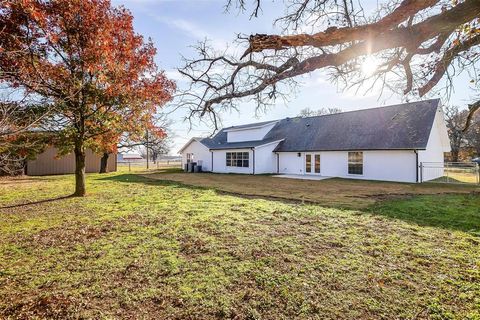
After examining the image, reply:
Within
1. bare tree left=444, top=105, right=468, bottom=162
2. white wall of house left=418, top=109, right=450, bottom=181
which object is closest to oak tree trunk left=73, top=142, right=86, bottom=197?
white wall of house left=418, top=109, right=450, bottom=181

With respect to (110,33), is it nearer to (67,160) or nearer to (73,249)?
(73,249)

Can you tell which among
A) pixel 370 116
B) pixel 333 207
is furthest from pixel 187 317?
pixel 370 116

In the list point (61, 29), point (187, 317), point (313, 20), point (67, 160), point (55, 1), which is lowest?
point (187, 317)

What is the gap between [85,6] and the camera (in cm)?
877

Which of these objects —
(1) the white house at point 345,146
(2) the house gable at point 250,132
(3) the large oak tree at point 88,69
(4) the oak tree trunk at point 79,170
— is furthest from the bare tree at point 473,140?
(4) the oak tree trunk at point 79,170

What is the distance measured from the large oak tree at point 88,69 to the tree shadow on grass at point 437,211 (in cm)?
943

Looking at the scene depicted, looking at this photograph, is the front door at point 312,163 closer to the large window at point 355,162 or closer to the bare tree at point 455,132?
the large window at point 355,162

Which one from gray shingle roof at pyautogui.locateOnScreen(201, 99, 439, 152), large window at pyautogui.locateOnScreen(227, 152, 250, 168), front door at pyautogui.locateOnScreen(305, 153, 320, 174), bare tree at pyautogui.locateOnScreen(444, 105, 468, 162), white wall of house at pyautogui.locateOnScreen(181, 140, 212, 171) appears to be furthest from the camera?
bare tree at pyautogui.locateOnScreen(444, 105, 468, 162)

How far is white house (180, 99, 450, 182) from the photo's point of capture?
53.5ft

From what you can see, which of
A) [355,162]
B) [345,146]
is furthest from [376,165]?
[345,146]

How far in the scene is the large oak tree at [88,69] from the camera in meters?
7.91

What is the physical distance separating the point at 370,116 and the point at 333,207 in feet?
49.0

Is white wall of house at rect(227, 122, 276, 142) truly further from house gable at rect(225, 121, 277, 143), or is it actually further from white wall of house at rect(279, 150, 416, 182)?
white wall of house at rect(279, 150, 416, 182)

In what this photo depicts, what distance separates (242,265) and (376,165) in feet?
53.0
